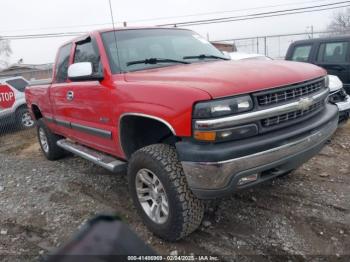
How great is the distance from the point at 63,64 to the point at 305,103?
3513mm

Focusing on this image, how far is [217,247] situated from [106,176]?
2.43 m

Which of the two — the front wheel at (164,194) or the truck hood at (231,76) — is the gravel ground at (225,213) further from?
the truck hood at (231,76)

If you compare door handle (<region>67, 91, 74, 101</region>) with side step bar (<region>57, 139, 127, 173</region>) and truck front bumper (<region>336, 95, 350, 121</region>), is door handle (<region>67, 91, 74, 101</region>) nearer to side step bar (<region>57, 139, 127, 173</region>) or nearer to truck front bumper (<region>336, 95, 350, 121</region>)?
side step bar (<region>57, 139, 127, 173</region>)

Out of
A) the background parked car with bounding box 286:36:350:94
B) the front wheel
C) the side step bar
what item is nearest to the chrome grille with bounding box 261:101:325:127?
the front wheel

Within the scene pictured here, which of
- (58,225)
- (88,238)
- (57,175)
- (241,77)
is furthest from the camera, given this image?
(57,175)

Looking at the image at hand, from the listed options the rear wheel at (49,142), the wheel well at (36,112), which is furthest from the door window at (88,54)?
the wheel well at (36,112)

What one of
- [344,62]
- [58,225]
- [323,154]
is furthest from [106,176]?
[344,62]

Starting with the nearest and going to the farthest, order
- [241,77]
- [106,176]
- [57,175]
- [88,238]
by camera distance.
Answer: [88,238], [241,77], [106,176], [57,175]

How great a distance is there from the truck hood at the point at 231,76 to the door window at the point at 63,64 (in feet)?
5.77

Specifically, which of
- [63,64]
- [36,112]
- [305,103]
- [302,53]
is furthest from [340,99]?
[36,112]

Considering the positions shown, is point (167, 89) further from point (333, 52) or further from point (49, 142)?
point (333, 52)

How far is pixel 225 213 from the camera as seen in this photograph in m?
3.64

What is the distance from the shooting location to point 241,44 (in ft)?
82.7

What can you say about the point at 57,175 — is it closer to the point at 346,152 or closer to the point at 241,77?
the point at 241,77
